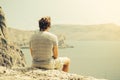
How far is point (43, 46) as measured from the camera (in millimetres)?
8336

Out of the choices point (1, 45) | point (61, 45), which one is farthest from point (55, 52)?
point (61, 45)

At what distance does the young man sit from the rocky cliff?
21256 millimetres

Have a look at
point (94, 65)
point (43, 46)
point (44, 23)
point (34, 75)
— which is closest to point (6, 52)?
point (43, 46)

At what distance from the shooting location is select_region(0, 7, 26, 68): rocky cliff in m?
30.3

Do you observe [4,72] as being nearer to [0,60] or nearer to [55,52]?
[55,52]

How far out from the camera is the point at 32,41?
843cm

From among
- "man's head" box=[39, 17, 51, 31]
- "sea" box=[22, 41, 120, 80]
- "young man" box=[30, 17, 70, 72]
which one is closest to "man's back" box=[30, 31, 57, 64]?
"young man" box=[30, 17, 70, 72]

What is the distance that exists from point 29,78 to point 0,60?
22.4 metres

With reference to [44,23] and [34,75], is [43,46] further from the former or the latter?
[34,75]

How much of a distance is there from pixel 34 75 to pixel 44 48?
2.84 feet

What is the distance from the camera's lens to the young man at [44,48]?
27.0ft

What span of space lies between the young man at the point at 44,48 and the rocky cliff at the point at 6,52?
2126 cm

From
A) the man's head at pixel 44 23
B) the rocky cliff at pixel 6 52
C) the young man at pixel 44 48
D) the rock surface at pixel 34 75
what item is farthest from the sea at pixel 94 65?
the rock surface at pixel 34 75

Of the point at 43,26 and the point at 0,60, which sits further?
the point at 0,60
